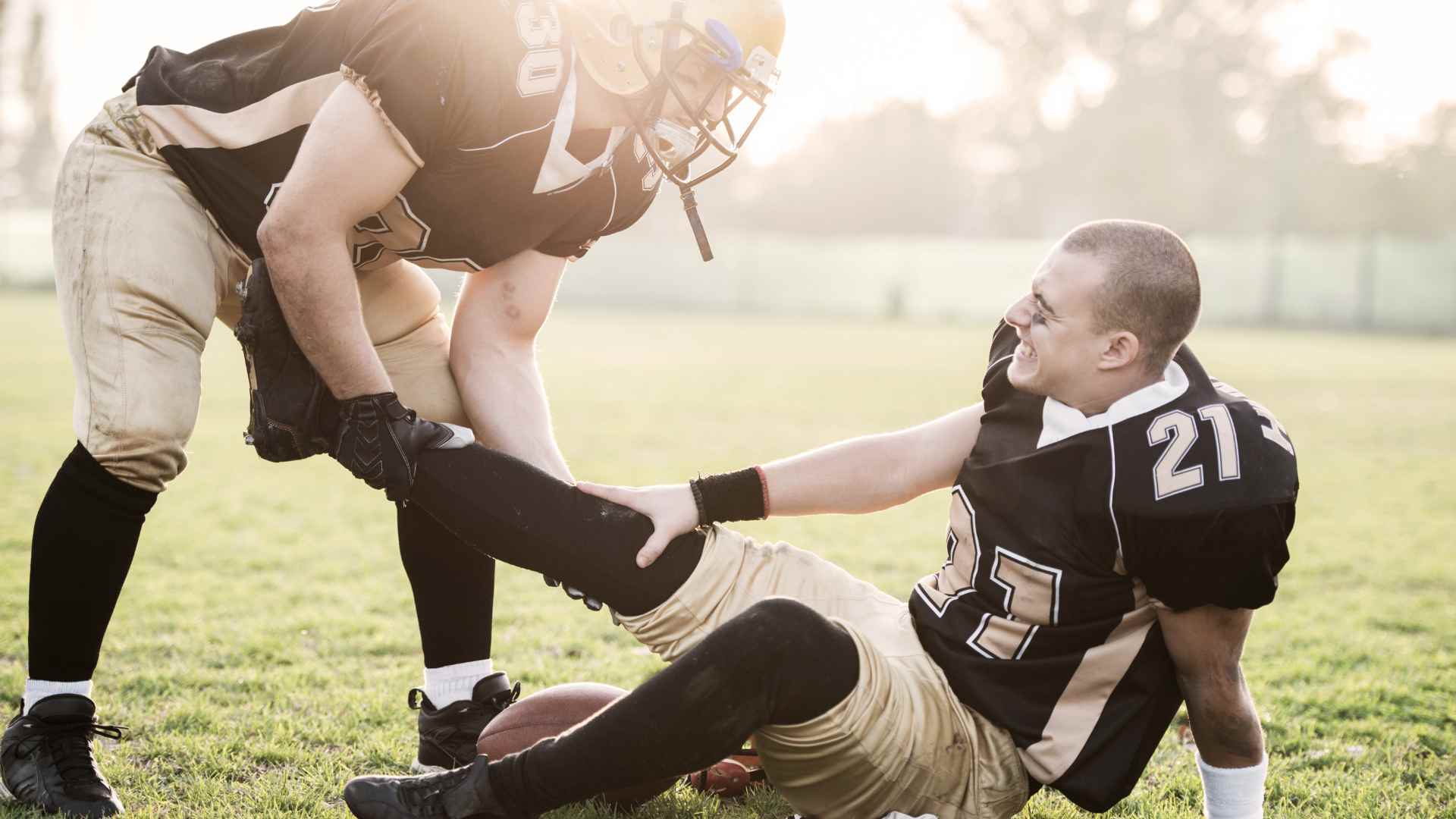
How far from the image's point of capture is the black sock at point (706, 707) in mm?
2088

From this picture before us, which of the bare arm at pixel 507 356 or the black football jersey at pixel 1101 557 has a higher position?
the bare arm at pixel 507 356

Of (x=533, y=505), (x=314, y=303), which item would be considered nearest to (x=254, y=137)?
(x=314, y=303)

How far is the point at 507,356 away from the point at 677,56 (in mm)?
849

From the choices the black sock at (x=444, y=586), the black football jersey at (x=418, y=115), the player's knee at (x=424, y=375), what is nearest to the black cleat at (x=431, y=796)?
the black sock at (x=444, y=586)

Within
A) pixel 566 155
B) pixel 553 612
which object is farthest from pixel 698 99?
pixel 553 612

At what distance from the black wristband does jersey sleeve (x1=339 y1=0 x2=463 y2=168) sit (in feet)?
2.83

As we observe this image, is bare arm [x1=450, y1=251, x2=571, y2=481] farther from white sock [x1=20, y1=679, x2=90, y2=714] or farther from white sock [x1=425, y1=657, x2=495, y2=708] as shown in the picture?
white sock [x1=20, y1=679, x2=90, y2=714]

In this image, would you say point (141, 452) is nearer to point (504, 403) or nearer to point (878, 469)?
point (504, 403)

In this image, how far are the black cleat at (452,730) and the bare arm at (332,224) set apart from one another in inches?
33.2

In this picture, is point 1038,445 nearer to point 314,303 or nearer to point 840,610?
point 840,610

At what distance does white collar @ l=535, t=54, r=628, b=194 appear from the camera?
104 inches

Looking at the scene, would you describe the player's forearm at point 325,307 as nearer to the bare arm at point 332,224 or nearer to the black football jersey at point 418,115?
the bare arm at point 332,224

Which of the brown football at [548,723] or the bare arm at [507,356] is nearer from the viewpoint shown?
the brown football at [548,723]

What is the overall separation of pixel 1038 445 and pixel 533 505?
96cm
